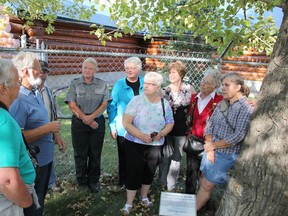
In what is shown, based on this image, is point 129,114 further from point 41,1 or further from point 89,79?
point 41,1

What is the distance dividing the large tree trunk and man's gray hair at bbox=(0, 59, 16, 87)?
1885 mm

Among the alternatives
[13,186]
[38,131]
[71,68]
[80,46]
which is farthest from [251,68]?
[13,186]

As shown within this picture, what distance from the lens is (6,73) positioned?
68.0 inches

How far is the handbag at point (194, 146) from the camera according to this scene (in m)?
3.39

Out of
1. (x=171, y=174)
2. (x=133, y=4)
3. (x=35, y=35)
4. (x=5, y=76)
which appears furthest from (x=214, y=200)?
(x=35, y=35)

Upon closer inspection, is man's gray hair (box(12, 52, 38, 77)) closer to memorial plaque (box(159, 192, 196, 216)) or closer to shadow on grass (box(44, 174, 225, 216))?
memorial plaque (box(159, 192, 196, 216))

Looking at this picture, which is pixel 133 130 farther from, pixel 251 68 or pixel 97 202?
pixel 251 68

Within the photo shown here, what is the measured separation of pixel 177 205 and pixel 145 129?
1053mm

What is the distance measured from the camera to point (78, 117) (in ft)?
12.0

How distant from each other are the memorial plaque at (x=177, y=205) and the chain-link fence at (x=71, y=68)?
2286mm

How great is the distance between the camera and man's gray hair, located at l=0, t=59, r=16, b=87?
1717 mm

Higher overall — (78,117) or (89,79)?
(89,79)

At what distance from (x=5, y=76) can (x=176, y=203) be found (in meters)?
1.64

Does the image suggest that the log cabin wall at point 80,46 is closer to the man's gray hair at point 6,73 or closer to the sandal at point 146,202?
the sandal at point 146,202
